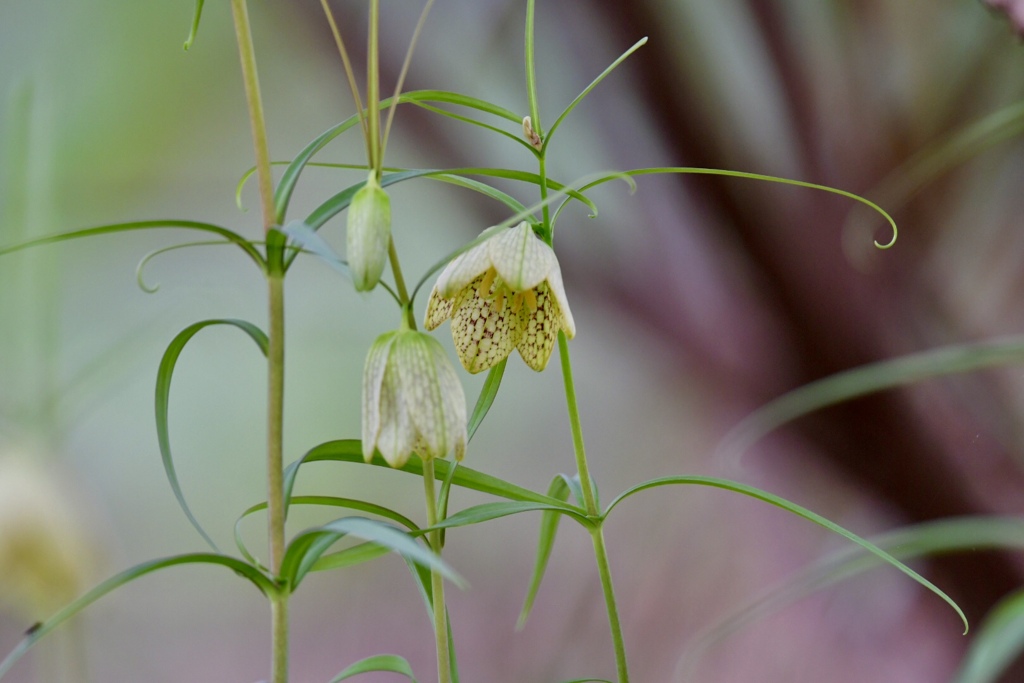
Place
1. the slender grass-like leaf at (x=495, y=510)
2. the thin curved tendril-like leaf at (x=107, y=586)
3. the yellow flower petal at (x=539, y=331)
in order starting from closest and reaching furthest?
the thin curved tendril-like leaf at (x=107, y=586)
the slender grass-like leaf at (x=495, y=510)
the yellow flower petal at (x=539, y=331)

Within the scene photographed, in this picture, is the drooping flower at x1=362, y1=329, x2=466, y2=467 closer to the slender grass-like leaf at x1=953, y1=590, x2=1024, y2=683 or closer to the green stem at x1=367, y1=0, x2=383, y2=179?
the green stem at x1=367, y1=0, x2=383, y2=179

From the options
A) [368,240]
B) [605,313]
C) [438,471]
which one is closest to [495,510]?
[438,471]

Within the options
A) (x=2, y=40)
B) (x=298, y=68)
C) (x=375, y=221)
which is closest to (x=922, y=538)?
(x=375, y=221)

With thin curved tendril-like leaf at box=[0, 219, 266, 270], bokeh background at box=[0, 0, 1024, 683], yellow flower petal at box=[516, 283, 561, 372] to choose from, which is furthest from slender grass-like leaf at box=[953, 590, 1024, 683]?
bokeh background at box=[0, 0, 1024, 683]

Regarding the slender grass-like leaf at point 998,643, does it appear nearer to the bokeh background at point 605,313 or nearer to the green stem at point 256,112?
the green stem at point 256,112

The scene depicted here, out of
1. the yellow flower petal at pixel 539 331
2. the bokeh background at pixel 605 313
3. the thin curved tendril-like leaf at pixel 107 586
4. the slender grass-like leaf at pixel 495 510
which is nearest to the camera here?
the thin curved tendril-like leaf at pixel 107 586

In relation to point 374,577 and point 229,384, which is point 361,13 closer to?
point 229,384

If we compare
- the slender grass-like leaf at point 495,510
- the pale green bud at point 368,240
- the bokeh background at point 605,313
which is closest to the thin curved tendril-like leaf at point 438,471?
the slender grass-like leaf at point 495,510
